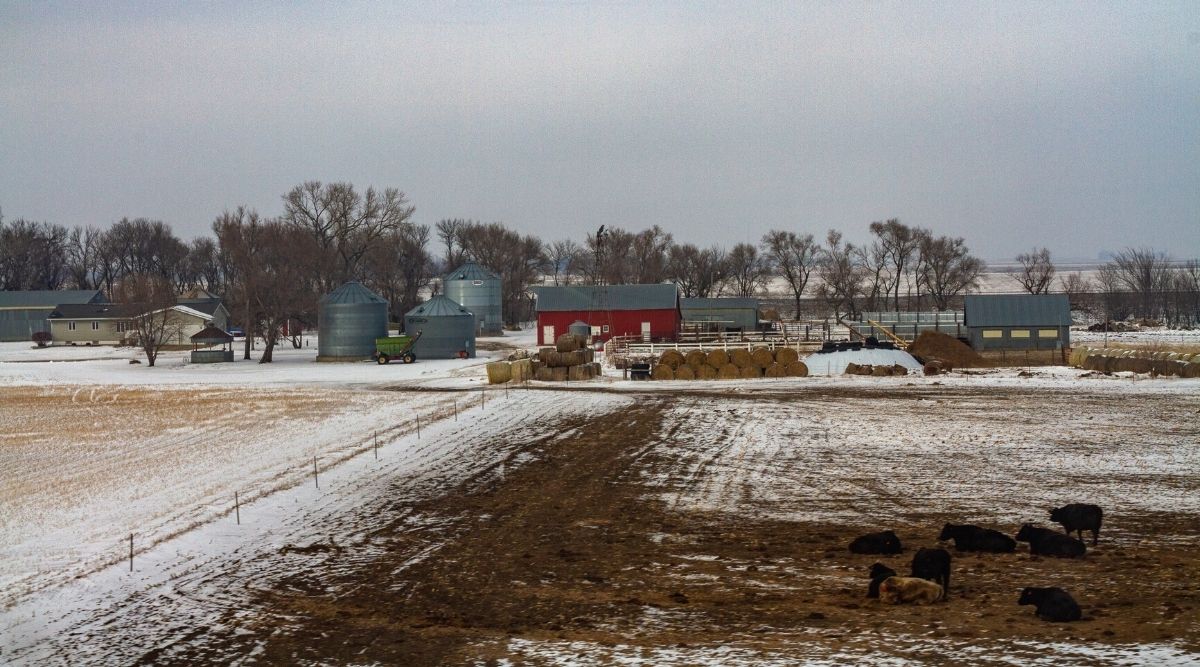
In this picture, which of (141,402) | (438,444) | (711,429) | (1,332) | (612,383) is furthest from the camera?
(1,332)

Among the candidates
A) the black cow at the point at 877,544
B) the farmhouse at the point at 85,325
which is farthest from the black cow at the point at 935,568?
the farmhouse at the point at 85,325

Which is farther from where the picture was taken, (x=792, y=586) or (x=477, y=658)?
(x=792, y=586)

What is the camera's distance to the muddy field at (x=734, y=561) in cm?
1088

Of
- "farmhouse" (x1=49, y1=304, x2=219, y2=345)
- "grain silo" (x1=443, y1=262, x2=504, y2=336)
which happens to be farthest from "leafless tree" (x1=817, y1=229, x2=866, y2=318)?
"farmhouse" (x1=49, y1=304, x2=219, y2=345)

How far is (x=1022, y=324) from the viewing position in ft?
194

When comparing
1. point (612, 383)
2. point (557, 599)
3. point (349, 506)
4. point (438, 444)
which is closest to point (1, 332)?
point (612, 383)

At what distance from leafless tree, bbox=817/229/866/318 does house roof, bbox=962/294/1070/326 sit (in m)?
40.7

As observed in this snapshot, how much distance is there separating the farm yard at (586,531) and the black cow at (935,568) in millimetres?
305

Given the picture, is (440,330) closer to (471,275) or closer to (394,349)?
(394,349)

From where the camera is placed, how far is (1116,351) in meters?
48.0

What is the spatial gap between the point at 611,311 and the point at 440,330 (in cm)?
1322

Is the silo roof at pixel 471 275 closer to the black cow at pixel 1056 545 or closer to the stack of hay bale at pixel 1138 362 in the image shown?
the stack of hay bale at pixel 1138 362

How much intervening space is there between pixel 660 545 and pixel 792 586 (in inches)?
111

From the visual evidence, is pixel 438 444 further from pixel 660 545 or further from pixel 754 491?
pixel 660 545
